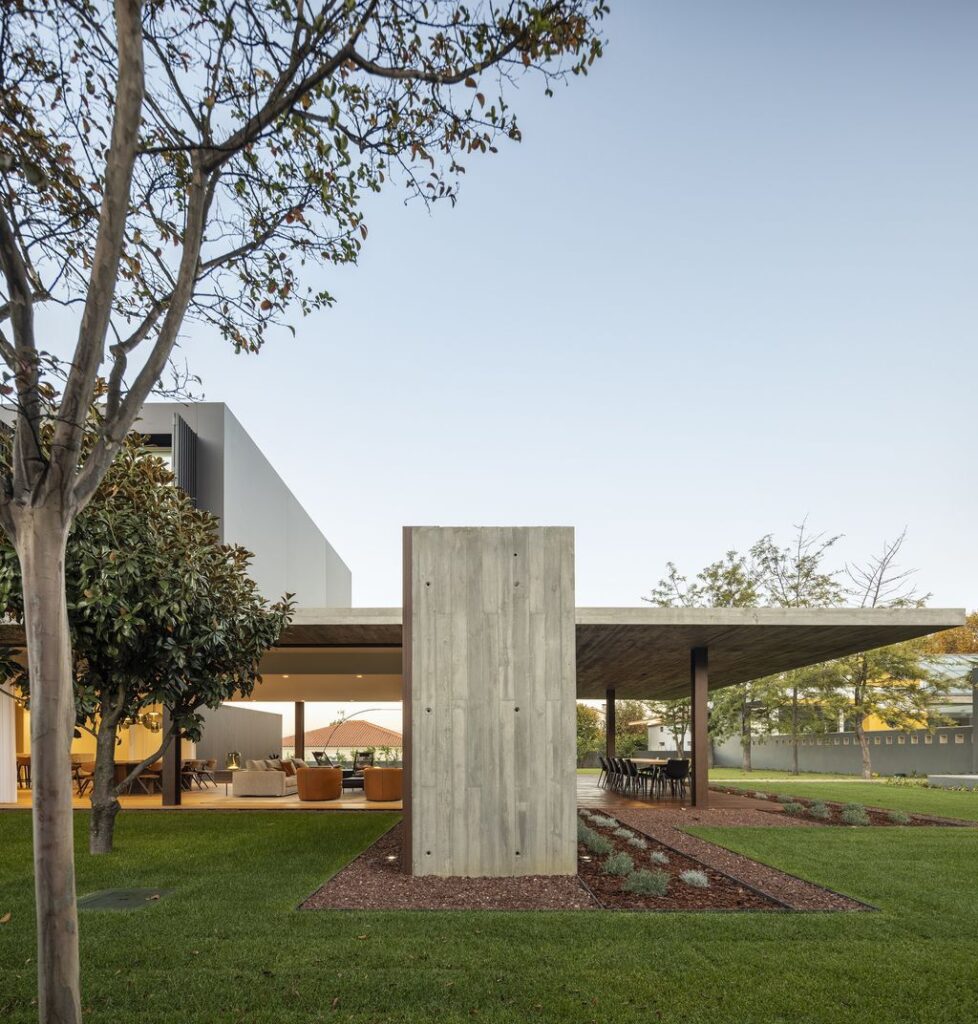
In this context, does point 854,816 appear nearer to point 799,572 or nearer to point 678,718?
point 678,718

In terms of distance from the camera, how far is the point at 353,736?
2947 centimetres

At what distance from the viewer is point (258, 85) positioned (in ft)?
15.2

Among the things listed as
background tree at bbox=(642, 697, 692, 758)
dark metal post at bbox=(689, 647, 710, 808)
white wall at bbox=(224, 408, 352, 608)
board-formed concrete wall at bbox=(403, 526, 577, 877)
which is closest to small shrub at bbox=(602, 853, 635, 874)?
board-formed concrete wall at bbox=(403, 526, 577, 877)

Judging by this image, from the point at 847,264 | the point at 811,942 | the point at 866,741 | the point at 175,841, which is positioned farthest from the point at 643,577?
the point at 811,942

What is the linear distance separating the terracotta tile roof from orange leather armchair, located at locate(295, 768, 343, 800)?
41.2 ft

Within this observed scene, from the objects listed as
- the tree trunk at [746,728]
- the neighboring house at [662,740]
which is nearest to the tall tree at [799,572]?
the tree trunk at [746,728]

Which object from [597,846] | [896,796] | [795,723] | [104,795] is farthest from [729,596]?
[104,795]

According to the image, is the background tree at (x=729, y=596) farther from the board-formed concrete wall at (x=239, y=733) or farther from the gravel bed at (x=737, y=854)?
the gravel bed at (x=737, y=854)

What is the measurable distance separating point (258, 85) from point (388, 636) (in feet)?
32.1

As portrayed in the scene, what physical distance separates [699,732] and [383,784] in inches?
219

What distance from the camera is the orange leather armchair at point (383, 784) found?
51.0ft

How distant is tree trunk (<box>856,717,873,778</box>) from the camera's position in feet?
86.0

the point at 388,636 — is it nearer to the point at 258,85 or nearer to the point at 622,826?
the point at 622,826

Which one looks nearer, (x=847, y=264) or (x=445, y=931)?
(x=445, y=931)
